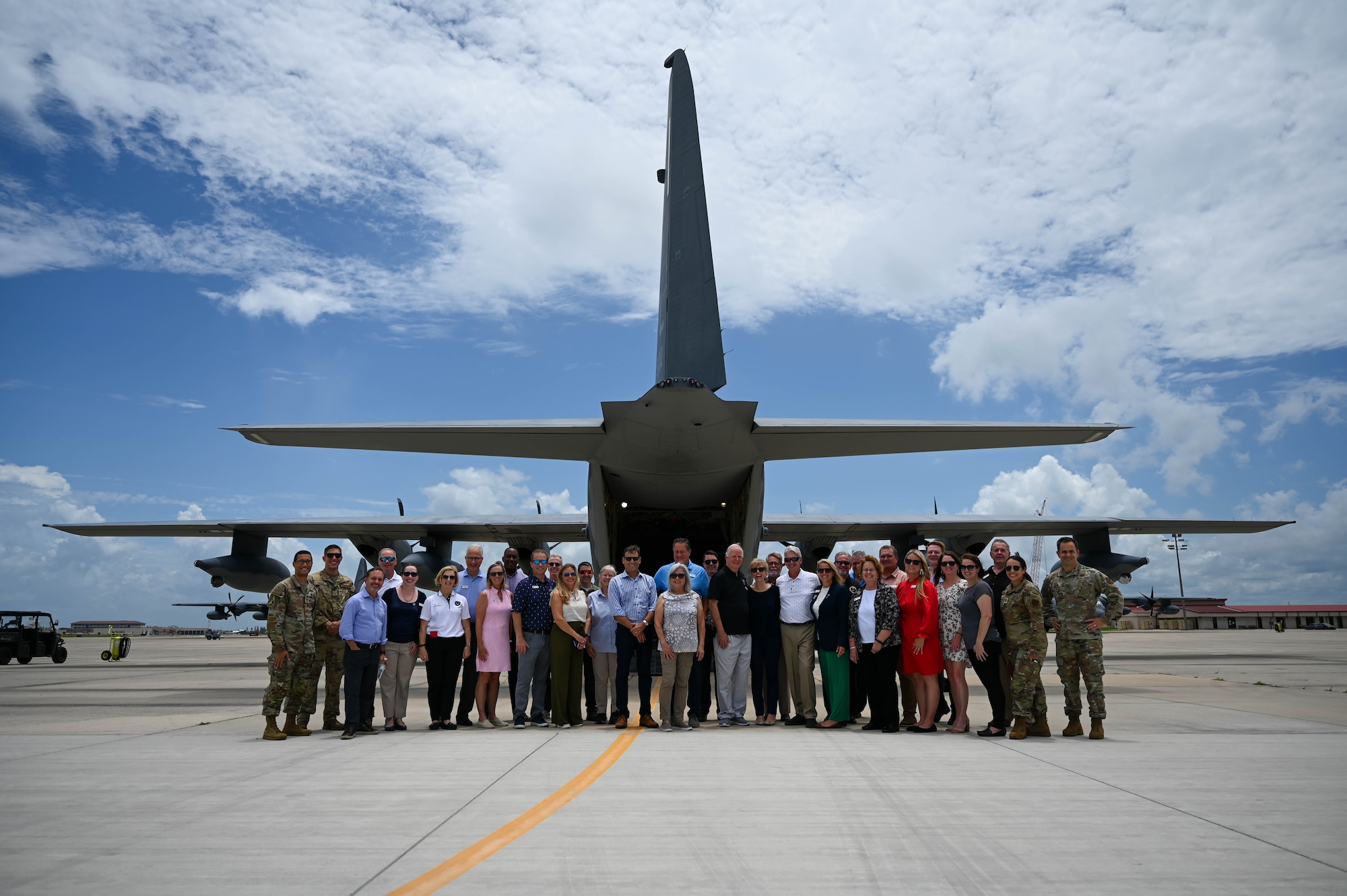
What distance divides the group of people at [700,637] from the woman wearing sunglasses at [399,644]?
18 millimetres

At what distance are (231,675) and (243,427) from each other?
11411 mm

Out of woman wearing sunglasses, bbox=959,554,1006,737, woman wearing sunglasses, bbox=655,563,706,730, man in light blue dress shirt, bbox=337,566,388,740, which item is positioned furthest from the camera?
woman wearing sunglasses, bbox=655,563,706,730

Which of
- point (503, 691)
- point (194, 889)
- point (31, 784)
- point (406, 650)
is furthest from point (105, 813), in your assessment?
point (503, 691)

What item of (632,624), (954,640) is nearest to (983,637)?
(954,640)

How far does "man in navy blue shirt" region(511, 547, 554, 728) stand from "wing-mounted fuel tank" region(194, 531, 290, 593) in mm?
14743

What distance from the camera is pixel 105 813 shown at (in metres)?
4.82

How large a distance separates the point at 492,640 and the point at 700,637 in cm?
230

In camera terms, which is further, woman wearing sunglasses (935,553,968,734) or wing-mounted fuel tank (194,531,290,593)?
wing-mounted fuel tank (194,531,290,593)

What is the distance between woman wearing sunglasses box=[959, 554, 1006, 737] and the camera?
8008mm

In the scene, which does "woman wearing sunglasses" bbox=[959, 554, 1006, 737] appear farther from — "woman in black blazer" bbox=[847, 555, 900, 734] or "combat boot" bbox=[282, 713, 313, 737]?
"combat boot" bbox=[282, 713, 313, 737]

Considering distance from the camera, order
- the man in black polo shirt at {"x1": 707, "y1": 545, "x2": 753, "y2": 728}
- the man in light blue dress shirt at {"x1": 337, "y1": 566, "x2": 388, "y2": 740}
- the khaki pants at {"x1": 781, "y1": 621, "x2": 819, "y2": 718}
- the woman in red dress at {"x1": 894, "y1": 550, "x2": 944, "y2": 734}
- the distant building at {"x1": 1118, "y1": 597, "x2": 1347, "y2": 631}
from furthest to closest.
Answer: the distant building at {"x1": 1118, "y1": 597, "x2": 1347, "y2": 631}, the man in black polo shirt at {"x1": 707, "y1": 545, "x2": 753, "y2": 728}, the khaki pants at {"x1": 781, "y1": 621, "x2": 819, "y2": 718}, the woman in red dress at {"x1": 894, "y1": 550, "x2": 944, "y2": 734}, the man in light blue dress shirt at {"x1": 337, "y1": 566, "x2": 388, "y2": 740}

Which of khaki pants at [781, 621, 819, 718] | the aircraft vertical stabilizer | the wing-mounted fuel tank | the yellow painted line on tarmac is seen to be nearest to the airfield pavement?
the yellow painted line on tarmac

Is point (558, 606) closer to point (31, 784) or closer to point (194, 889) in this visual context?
point (31, 784)

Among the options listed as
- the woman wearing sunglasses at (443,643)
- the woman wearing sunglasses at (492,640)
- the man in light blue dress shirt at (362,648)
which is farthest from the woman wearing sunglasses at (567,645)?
the man in light blue dress shirt at (362,648)
